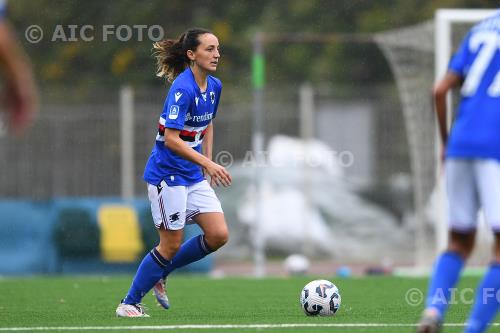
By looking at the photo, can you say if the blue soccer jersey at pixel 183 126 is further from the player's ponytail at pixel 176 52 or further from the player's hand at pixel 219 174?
the player's hand at pixel 219 174

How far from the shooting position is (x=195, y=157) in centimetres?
817

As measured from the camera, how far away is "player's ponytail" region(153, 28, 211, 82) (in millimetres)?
8930

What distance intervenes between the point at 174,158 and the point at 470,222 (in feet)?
10.0

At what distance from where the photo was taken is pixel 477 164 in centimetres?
595

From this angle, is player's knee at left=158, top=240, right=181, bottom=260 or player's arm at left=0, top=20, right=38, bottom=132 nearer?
player's arm at left=0, top=20, right=38, bottom=132

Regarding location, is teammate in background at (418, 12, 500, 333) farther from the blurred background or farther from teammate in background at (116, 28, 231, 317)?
the blurred background

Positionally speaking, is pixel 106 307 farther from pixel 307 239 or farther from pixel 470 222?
pixel 307 239

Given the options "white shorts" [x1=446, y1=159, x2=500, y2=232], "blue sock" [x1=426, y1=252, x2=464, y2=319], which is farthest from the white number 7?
"blue sock" [x1=426, y1=252, x2=464, y2=319]

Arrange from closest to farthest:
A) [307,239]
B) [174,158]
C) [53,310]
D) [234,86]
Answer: [174,158] < [53,310] < [307,239] < [234,86]

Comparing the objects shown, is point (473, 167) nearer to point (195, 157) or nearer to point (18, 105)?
point (18, 105)

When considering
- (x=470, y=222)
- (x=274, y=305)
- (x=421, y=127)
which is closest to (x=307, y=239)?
(x=421, y=127)

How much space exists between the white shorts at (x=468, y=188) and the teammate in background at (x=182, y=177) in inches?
97.7

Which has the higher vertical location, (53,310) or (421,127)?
(421,127)

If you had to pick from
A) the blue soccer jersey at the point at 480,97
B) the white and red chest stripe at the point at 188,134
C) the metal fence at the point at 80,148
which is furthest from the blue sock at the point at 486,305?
the metal fence at the point at 80,148
